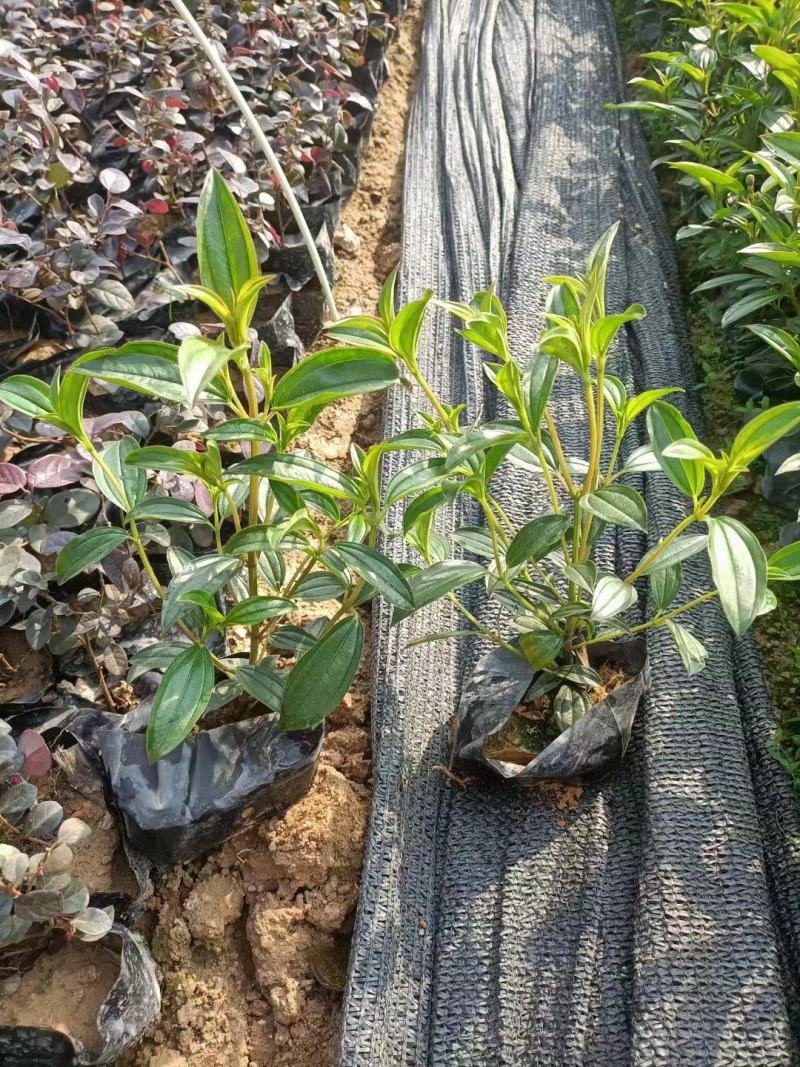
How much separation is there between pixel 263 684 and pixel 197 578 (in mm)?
231

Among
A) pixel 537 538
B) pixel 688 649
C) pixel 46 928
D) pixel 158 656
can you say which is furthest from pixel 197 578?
pixel 688 649

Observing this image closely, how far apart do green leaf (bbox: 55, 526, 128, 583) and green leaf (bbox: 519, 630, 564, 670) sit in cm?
64

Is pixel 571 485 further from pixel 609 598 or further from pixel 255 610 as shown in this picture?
pixel 255 610

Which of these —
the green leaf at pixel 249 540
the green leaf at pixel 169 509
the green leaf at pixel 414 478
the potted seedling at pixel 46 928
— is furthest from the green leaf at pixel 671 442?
the potted seedling at pixel 46 928

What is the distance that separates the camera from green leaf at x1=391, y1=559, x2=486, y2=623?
1191mm

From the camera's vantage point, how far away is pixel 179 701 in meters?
1.06

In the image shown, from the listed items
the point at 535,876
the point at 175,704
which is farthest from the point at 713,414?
the point at 175,704

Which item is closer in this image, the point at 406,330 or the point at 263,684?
the point at 406,330

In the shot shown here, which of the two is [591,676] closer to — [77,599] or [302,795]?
[302,795]

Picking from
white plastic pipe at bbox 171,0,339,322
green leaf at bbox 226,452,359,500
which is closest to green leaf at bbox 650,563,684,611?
green leaf at bbox 226,452,359,500

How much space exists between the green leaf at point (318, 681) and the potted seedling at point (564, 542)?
10 centimetres

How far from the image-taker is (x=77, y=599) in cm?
142

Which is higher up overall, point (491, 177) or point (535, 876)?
point (491, 177)

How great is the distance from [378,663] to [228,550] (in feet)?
1.86
